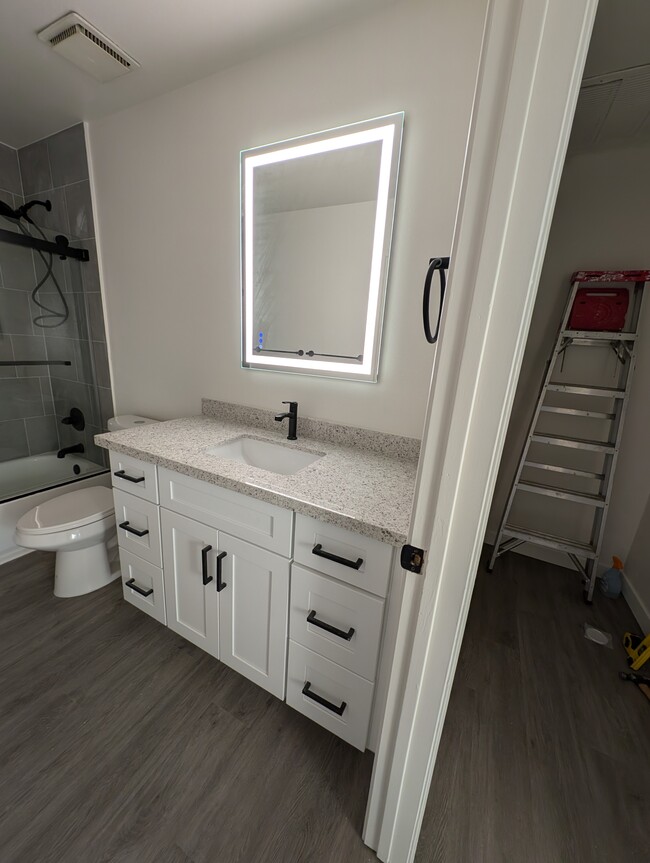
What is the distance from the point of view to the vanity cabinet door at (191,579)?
1.19 meters

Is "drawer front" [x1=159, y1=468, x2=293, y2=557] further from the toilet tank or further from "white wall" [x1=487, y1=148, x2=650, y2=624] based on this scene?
"white wall" [x1=487, y1=148, x2=650, y2=624]

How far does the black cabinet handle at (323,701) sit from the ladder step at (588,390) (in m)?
1.80

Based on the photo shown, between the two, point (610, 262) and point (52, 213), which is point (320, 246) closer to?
point (610, 262)

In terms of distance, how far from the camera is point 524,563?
82.5 inches

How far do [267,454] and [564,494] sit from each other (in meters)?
1.62

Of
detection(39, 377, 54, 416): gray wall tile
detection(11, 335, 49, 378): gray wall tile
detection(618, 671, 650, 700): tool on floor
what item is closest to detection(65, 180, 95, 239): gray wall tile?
detection(11, 335, 49, 378): gray wall tile

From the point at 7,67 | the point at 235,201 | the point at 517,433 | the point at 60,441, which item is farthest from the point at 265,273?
the point at 60,441

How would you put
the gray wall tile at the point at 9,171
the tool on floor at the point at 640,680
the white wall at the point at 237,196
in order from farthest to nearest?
the gray wall tile at the point at 9,171
the tool on floor at the point at 640,680
the white wall at the point at 237,196

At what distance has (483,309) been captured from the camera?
490mm

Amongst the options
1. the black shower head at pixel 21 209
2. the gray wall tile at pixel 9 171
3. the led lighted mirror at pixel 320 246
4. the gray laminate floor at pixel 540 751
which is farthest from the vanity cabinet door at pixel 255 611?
the gray wall tile at pixel 9 171

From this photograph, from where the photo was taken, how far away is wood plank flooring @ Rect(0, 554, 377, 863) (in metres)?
0.87

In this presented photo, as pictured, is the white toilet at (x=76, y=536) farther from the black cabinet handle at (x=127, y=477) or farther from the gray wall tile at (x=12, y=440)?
the gray wall tile at (x=12, y=440)

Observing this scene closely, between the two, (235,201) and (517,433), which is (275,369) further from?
(517,433)

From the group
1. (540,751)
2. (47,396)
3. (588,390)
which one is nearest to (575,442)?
(588,390)
